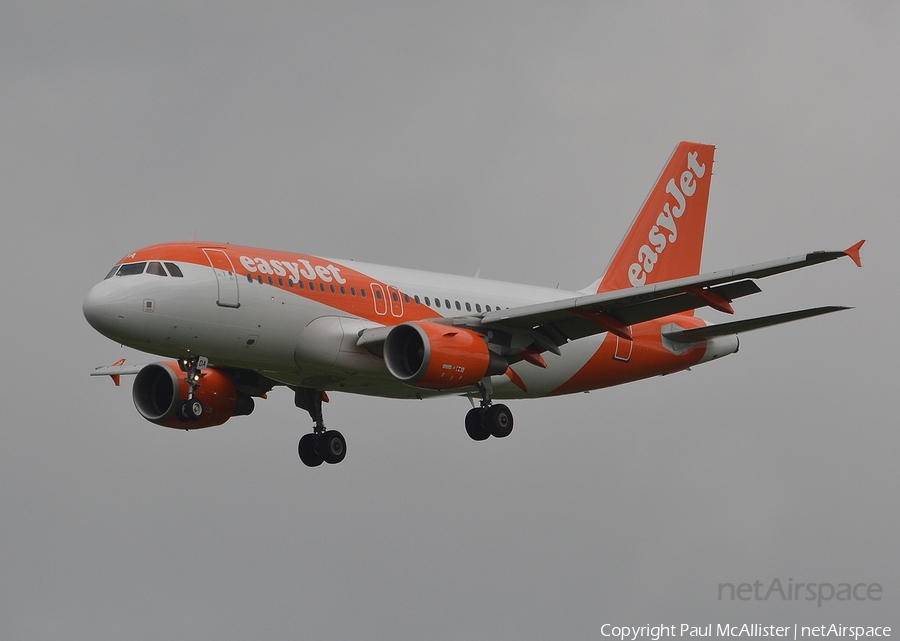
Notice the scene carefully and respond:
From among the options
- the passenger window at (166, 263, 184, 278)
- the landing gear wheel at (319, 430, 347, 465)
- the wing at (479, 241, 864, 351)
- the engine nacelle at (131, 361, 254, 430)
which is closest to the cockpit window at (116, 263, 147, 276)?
the passenger window at (166, 263, 184, 278)

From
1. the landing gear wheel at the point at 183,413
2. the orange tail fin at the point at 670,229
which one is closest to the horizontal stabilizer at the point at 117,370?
the landing gear wheel at the point at 183,413

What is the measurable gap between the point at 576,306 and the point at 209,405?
11113mm

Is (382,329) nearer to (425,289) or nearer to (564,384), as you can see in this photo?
(425,289)

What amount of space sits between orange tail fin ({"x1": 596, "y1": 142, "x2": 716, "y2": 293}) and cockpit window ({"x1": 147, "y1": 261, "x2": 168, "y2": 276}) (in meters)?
16.4

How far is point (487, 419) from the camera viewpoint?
141ft

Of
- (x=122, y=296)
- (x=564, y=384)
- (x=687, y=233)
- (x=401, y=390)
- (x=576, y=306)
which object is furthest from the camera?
(x=687, y=233)

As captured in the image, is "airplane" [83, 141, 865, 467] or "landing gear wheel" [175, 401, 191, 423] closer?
"airplane" [83, 141, 865, 467]

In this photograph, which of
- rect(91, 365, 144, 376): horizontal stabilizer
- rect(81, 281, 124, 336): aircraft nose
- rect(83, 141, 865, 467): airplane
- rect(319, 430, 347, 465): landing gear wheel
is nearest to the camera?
rect(81, 281, 124, 336): aircraft nose

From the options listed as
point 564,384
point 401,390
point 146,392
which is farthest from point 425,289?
point 146,392

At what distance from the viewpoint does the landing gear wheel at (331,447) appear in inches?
1827

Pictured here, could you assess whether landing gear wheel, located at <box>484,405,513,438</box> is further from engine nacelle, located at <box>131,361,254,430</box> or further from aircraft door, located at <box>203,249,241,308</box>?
aircraft door, located at <box>203,249,241,308</box>

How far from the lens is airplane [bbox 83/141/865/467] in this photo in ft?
127

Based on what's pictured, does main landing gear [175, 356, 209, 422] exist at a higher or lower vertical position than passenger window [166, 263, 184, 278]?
lower

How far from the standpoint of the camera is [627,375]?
47.7m
